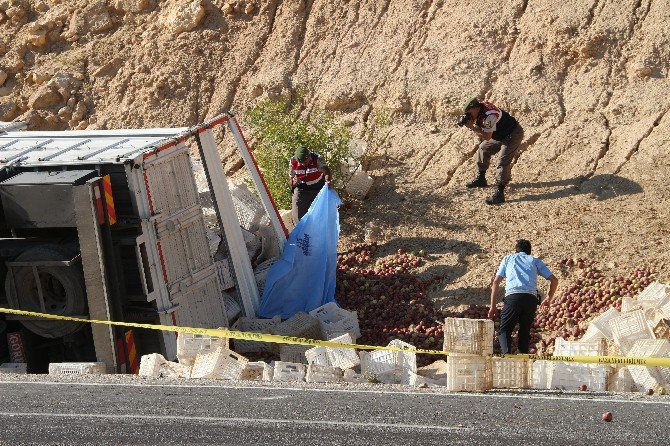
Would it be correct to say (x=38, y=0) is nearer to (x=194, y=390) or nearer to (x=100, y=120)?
(x=100, y=120)

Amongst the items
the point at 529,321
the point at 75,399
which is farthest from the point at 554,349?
the point at 75,399

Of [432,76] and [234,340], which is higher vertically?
[432,76]

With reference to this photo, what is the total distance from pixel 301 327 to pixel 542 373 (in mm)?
3061

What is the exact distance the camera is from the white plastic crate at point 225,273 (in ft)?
43.6

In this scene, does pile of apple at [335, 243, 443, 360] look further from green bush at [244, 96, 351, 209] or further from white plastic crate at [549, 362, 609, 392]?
white plastic crate at [549, 362, 609, 392]

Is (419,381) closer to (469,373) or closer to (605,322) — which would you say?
(469,373)

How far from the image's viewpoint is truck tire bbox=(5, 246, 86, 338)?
11562 mm

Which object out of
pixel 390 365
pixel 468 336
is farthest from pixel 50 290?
pixel 468 336

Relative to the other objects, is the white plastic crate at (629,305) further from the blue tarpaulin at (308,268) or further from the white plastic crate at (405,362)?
the blue tarpaulin at (308,268)

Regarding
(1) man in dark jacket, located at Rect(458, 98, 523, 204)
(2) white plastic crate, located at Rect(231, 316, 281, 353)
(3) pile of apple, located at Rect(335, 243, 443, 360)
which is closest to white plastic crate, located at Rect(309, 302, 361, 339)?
(3) pile of apple, located at Rect(335, 243, 443, 360)

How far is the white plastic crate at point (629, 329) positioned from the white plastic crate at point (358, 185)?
516cm

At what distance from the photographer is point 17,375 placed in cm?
1148

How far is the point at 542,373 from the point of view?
10.7 m

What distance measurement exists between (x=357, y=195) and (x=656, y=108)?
4.05m
